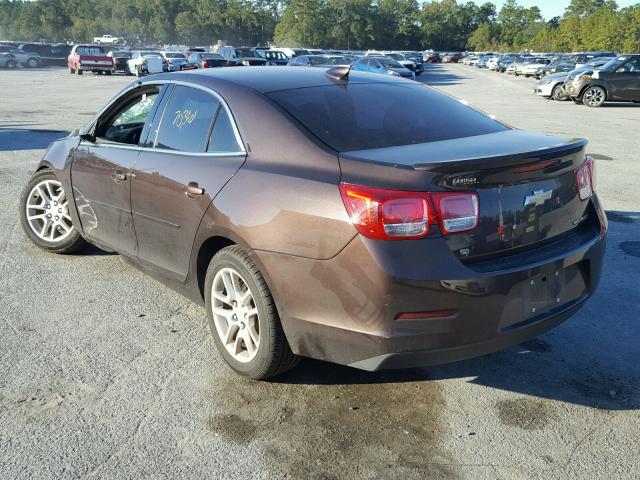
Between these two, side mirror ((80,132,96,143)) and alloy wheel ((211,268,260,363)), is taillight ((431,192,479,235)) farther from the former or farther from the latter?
side mirror ((80,132,96,143))

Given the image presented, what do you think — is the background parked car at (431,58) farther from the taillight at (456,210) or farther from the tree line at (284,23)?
the taillight at (456,210)

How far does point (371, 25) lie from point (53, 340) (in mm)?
133618

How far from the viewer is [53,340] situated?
161 inches

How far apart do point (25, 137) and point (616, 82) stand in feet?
57.4

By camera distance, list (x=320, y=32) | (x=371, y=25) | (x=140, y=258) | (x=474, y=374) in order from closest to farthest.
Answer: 1. (x=474, y=374)
2. (x=140, y=258)
3. (x=320, y=32)
4. (x=371, y=25)

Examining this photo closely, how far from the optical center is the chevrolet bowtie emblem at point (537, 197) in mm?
3131

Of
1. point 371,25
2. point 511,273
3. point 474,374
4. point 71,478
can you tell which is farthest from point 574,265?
point 371,25

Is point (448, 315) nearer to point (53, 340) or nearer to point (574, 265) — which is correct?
point (574, 265)

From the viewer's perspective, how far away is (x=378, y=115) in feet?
12.4

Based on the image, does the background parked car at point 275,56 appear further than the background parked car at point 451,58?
No

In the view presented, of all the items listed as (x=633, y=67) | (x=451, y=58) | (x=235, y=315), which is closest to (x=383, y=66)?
(x=633, y=67)

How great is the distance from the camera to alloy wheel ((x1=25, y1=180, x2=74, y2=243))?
5.53 metres

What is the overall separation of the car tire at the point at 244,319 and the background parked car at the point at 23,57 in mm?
55415

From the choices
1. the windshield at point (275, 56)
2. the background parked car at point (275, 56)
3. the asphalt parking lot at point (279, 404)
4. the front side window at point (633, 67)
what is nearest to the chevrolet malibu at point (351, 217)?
the asphalt parking lot at point (279, 404)
